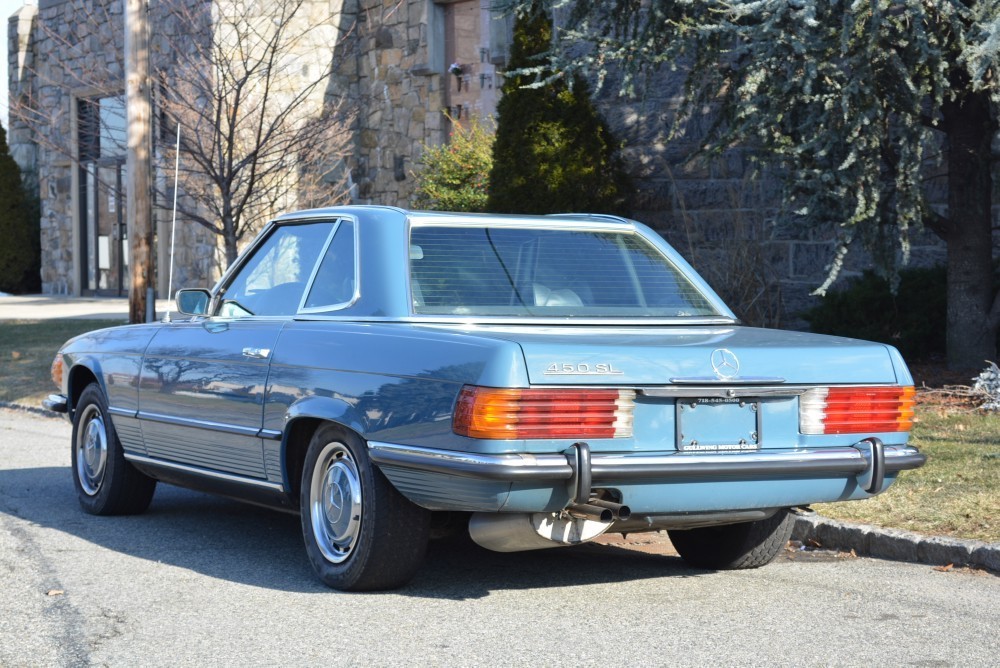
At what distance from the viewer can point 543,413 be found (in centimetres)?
506

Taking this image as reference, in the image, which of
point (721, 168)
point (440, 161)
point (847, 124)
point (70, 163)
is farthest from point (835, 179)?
point (70, 163)

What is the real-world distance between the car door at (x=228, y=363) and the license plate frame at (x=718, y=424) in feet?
6.36

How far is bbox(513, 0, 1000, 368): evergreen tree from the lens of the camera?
9898 mm

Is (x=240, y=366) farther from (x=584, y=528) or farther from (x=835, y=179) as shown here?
(x=835, y=179)

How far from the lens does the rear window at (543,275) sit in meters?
5.98

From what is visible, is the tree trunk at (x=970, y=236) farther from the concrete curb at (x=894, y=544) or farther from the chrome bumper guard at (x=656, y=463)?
the chrome bumper guard at (x=656, y=463)

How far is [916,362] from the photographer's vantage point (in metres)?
12.9

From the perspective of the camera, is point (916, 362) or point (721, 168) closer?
point (916, 362)

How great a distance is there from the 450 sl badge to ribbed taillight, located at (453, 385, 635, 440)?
6cm

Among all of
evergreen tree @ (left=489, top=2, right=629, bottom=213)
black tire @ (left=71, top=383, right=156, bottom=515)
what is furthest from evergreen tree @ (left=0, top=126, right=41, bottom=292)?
black tire @ (left=71, top=383, right=156, bottom=515)

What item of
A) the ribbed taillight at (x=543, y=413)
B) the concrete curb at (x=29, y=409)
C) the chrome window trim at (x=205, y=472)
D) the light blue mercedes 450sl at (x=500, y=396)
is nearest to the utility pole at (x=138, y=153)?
the concrete curb at (x=29, y=409)

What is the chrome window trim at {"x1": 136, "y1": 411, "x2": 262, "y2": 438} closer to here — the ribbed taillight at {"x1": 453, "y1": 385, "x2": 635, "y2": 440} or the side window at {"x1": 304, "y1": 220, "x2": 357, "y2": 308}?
the side window at {"x1": 304, "y1": 220, "x2": 357, "y2": 308}

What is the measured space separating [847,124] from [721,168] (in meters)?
4.47

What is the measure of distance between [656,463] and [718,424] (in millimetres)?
349
